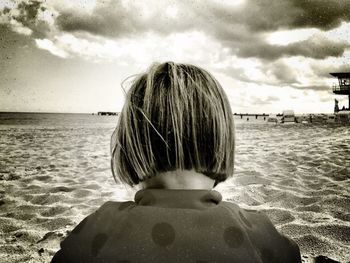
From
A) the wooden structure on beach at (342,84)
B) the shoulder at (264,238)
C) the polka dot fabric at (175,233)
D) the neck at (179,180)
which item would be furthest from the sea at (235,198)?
the wooden structure on beach at (342,84)

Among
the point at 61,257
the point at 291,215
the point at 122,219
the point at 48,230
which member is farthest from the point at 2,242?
the point at 291,215

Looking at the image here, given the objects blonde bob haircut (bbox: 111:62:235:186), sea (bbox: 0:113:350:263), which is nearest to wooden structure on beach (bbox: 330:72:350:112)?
sea (bbox: 0:113:350:263)

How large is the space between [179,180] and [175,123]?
0.24 m

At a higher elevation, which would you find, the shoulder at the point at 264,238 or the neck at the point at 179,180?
the neck at the point at 179,180

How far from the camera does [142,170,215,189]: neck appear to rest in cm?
116

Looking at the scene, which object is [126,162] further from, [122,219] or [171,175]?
[122,219]

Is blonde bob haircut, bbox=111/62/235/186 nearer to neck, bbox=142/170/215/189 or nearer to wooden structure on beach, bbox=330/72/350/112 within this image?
neck, bbox=142/170/215/189

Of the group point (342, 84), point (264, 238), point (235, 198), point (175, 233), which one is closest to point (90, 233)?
point (175, 233)

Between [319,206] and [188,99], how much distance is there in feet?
9.05

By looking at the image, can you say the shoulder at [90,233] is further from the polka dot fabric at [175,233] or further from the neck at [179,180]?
the neck at [179,180]

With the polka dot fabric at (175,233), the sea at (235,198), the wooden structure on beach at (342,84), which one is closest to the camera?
the polka dot fabric at (175,233)

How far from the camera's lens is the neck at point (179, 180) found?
116 cm

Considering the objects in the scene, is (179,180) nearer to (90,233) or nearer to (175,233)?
(175,233)

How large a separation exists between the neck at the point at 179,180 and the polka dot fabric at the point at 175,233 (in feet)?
0.48
